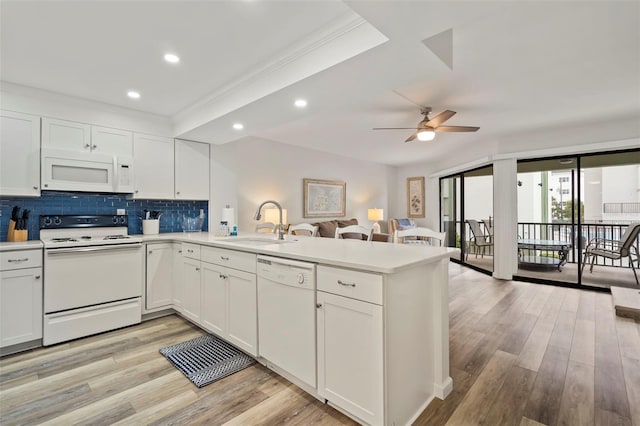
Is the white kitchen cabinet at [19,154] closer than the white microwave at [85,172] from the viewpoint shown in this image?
Yes

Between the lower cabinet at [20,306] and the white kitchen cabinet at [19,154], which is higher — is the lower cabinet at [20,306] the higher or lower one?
the lower one

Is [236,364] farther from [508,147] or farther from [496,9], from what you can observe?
[508,147]

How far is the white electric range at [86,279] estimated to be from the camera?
270cm

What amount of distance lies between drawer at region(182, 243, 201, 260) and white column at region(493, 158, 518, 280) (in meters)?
4.94

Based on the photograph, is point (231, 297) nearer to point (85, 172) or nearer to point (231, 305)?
point (231, 305)

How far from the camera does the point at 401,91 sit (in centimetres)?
321

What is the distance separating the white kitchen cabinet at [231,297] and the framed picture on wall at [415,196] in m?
6.40

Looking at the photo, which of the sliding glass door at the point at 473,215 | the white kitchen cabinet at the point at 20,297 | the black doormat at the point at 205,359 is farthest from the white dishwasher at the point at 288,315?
the sliding glass door at the point at 473,215

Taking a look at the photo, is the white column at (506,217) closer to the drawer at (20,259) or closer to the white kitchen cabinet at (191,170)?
the white kitchen cabinet at (191,170)

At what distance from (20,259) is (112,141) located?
1.50 m

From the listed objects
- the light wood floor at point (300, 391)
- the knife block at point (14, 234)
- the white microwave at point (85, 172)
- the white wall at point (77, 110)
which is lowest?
the light wood floor at point (300, 391)

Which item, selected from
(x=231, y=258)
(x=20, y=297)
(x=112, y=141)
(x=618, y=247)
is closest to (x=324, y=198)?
(x=112, y=141)

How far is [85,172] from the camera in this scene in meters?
3.19

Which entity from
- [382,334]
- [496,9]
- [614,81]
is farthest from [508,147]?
[382,334]
